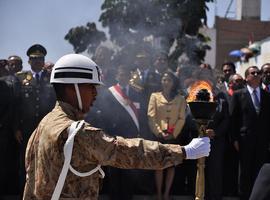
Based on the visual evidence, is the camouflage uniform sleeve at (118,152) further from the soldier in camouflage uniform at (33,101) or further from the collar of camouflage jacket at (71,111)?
the soldier in camouflage uniform at (33,101)

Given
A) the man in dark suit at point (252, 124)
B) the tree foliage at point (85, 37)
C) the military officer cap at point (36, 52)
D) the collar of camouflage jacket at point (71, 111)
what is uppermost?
the tree foliage at point (85, 37)

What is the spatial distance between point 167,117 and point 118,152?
488 centimetres

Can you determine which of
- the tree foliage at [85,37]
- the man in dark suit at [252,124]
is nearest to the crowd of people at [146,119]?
the man in dark suit at [252,124]

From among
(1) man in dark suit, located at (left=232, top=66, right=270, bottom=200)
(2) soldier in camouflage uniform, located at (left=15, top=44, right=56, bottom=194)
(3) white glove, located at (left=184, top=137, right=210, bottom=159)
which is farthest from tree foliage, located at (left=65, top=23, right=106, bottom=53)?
(3) white glove, located at (left=184, top=137, right=210, bottom=159)

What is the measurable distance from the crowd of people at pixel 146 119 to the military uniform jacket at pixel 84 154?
466 cm

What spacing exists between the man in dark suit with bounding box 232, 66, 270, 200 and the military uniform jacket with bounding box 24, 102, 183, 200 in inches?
203

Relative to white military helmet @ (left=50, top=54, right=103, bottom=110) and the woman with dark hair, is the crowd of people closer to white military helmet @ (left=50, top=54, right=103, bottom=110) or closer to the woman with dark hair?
the woman with dark hair

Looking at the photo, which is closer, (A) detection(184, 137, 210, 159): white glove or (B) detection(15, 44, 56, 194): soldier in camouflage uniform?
(A) detection(184, 137, 210, 159): white glove

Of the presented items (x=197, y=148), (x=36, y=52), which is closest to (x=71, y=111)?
(x=197, y=148)

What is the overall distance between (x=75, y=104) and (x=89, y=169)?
17.2 inches

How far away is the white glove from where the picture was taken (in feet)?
11.3

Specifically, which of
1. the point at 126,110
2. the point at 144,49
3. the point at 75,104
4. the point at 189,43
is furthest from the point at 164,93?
the point at 189,43

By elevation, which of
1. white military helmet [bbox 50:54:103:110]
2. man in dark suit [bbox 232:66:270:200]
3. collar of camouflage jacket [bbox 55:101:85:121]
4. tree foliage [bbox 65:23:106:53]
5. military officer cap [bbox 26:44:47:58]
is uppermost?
tree foliage [bbox 65:23:106:53]

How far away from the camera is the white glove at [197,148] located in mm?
3439
